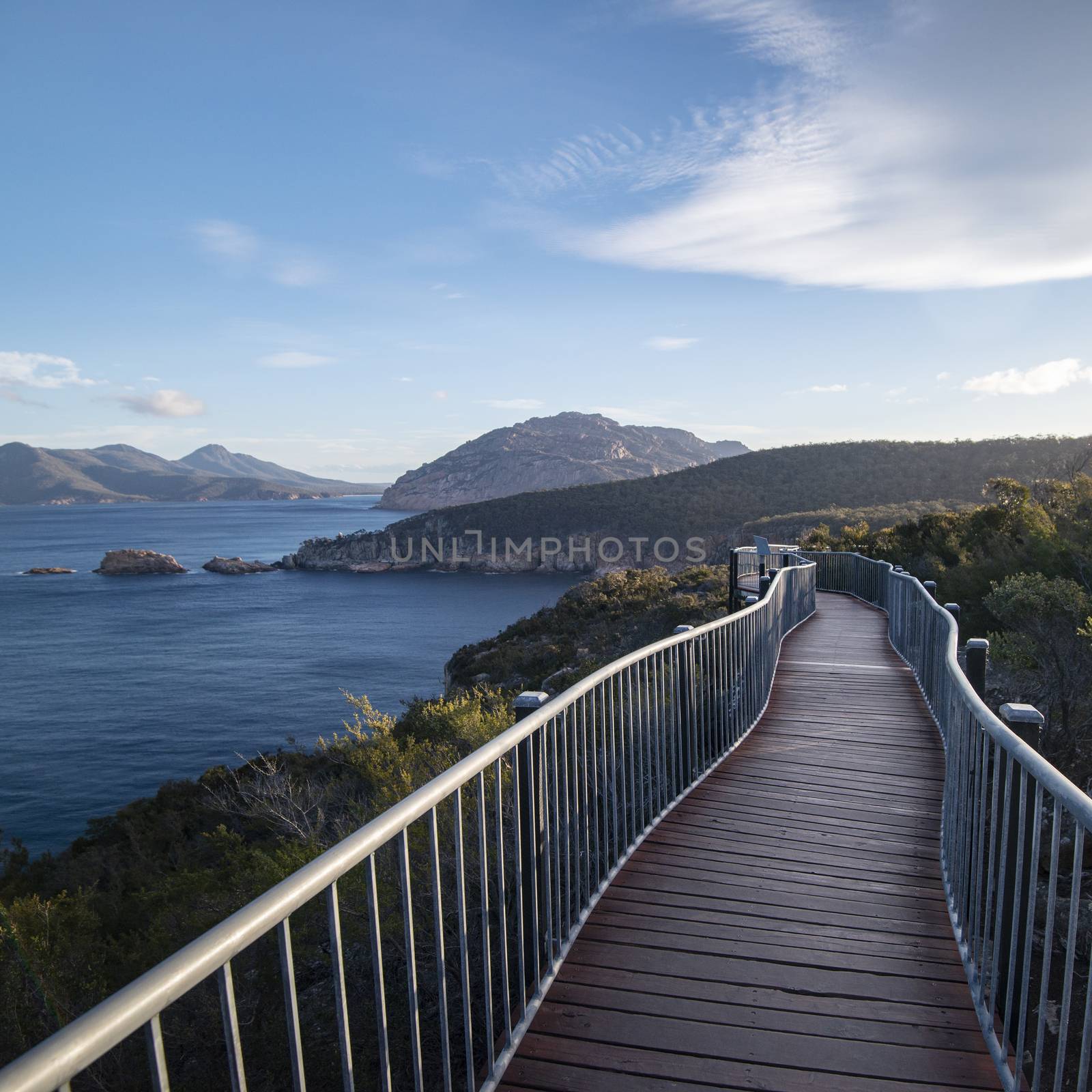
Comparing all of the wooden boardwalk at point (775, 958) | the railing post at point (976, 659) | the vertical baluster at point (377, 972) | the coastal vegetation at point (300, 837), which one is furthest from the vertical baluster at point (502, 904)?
the railing post at point (976, 659)

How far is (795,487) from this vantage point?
75625 mm

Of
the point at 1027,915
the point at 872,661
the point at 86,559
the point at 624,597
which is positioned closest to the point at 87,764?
the point at 624,597

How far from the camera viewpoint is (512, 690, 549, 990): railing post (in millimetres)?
2918

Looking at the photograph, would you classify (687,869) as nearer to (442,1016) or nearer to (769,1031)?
(769,1031)

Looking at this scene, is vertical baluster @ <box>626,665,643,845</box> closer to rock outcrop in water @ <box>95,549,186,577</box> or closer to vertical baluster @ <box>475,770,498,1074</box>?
vertical baluster @ <box>475,770,498,1074</box>

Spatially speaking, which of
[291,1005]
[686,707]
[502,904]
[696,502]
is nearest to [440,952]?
[502,904]

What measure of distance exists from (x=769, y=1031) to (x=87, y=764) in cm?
3091

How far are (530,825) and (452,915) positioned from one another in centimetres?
292

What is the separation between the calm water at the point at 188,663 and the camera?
27.7 m

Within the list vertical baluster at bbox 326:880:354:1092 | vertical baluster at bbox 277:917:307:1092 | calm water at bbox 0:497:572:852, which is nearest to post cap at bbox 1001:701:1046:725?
vertical baluster at bbox 326:880:354:1092

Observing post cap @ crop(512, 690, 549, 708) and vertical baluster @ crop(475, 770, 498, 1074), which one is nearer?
vertical baluster @ crop(475, 770, 498, 1074)

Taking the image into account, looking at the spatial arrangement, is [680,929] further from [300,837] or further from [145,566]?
[145,566]

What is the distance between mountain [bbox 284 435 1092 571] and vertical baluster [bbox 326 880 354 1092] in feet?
185

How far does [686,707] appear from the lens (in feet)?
17.7
